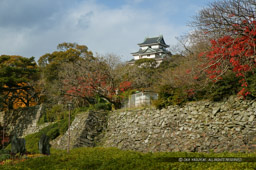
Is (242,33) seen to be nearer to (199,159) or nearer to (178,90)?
(178,90)

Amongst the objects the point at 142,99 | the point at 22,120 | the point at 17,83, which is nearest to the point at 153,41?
the point at 17,83

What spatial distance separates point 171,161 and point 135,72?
18.3m

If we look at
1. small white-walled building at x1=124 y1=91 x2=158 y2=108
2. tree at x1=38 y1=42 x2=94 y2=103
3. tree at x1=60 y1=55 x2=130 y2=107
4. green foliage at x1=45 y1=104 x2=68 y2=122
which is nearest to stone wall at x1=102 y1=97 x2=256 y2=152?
small white-walled building at x1=124 y1=91 x2=158 y2=108

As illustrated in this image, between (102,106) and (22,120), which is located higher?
(102,106)

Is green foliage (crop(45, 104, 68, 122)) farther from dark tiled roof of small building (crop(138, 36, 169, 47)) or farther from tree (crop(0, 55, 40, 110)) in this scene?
dark tiled roof of small building (crop(138, 36, 169, 47))

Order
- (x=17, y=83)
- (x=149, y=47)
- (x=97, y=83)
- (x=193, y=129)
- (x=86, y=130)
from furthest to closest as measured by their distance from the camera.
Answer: (x=149, y=47), (x=17, y=83), (x=97, y=83), (x=86, y=130), (x=193, y=129)

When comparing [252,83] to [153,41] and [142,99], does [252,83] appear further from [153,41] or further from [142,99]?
[153,41]

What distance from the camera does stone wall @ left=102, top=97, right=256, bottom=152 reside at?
37.1 feet

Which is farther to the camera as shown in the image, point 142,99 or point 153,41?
point 153,41

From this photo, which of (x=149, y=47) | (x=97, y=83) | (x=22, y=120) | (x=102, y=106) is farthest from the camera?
(x=149, y=47)

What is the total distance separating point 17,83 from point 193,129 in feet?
71.9

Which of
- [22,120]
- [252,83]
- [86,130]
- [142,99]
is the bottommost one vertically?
[86,130]

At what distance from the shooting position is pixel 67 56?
3434 cm

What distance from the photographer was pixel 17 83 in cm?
2970
